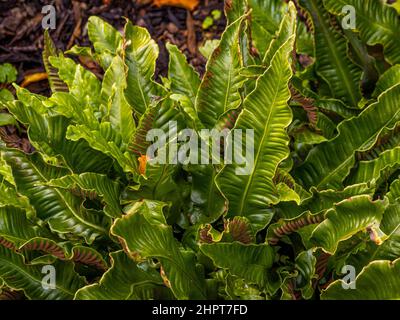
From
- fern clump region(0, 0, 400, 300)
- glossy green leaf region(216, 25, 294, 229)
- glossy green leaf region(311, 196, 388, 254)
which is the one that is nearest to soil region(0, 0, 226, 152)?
fern clump region(0, 0, 400, 300)

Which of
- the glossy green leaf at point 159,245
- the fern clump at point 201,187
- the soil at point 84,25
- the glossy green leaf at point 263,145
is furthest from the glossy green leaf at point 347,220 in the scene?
the soil at point 84,25

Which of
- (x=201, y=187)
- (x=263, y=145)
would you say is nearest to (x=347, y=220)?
(x=263, y=145)

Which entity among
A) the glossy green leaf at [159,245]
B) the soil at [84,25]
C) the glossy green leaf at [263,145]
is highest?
the soil at [84,25]

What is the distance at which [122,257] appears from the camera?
1778 millimetres

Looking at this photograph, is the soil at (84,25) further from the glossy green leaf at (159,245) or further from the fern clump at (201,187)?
the glossy green leaf at (159,245)

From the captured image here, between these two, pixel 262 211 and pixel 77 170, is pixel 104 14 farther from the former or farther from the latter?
pixel 262 211

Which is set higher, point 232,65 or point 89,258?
point 232,65

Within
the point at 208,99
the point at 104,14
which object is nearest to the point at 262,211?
the point at 208,99

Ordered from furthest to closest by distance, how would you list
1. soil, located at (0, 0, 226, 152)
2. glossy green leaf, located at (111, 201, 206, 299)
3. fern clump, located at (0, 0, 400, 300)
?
soil, located at (0, 0, 226, 152) < fern clump, located at (0, 0, 400, 300) < glossy green leaf, located at (111, 201, 206, 299)

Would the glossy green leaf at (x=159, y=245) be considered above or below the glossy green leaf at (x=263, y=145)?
below

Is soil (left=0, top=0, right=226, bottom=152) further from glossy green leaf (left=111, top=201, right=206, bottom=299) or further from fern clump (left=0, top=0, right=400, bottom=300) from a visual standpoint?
glossy green leaf (left=111, top=201, right=206, bottom=299)
